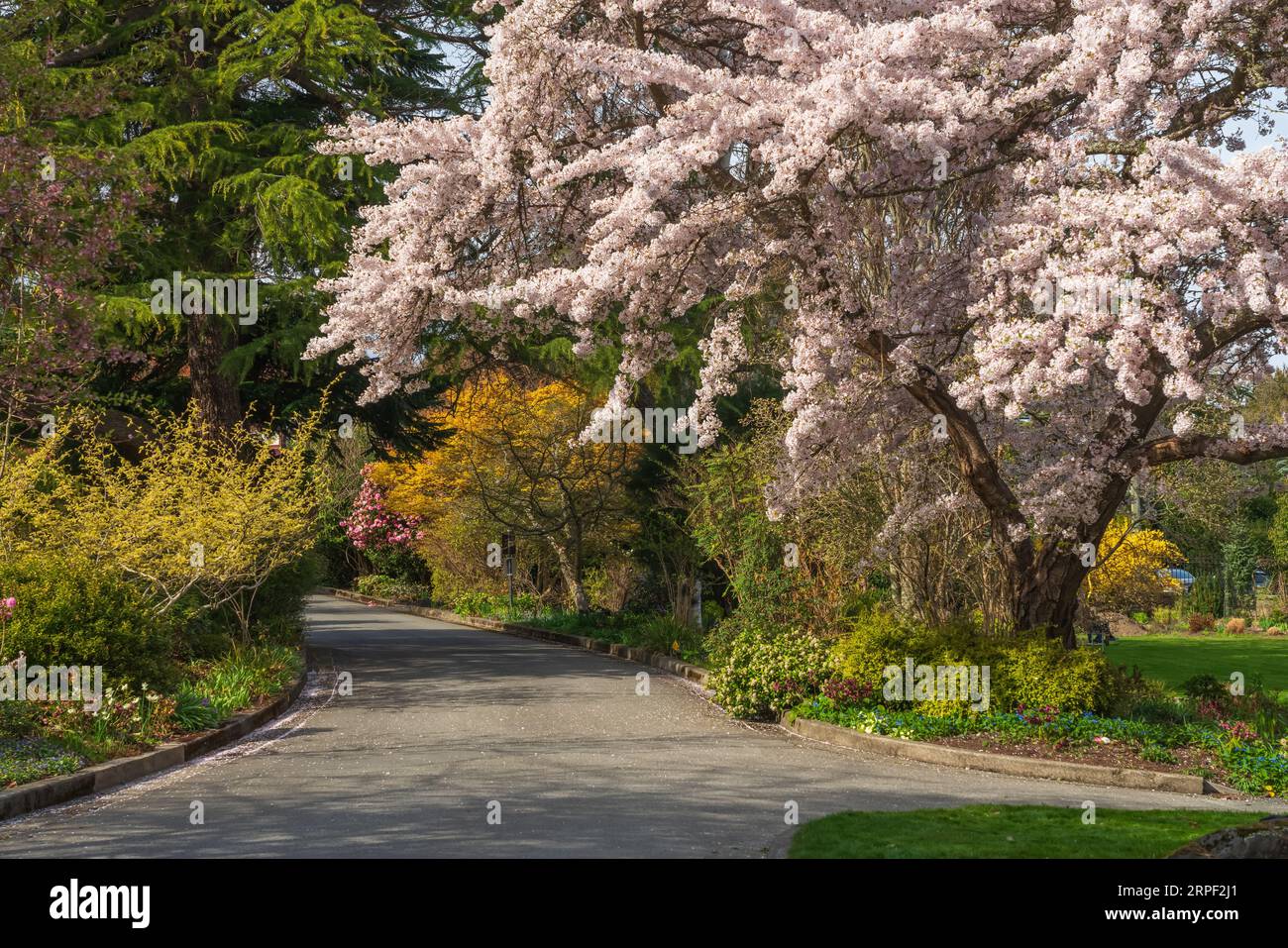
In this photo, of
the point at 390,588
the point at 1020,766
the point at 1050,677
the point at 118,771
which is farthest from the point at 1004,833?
the point at 390,588

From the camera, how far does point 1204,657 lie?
25.9m

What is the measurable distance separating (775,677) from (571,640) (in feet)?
43.2

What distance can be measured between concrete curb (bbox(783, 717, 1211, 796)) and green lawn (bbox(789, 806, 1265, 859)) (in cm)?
152

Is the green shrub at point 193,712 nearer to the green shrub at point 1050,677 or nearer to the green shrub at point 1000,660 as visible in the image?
the green shrub at point 1000,660

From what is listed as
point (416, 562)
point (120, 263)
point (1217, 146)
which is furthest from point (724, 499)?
point (416, 562)

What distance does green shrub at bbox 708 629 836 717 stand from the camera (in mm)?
14922

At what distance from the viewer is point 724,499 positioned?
19.8 m

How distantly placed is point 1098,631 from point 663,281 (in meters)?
17.1

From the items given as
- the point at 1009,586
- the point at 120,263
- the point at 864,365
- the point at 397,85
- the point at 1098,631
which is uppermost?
the point at 397,85

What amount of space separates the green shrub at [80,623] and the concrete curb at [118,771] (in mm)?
927

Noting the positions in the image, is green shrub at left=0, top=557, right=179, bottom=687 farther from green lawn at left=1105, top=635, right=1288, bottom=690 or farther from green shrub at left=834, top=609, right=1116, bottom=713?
green lawn at left=1105, top=635, right=1288, bottom=690

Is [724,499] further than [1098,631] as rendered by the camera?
No

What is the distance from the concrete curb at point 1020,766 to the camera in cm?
1104

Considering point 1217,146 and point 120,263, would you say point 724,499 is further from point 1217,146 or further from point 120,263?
point 120,263
